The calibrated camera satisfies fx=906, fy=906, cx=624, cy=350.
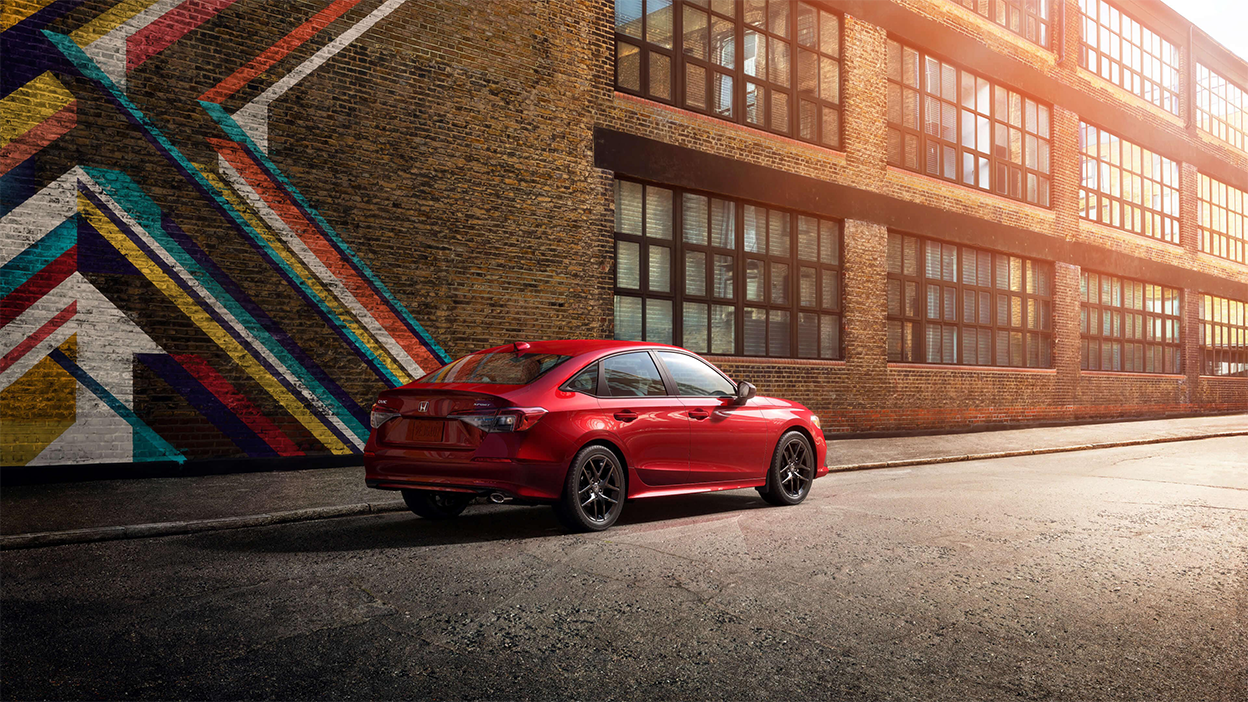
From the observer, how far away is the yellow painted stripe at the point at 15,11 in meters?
9.20

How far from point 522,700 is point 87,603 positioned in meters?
2.79

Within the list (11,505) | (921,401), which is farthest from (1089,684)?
(921,401)

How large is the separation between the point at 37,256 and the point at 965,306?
669 inches

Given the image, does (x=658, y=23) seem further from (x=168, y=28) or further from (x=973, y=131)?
(x=973, y=131)

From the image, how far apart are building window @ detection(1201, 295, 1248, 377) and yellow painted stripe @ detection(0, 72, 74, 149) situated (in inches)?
1201

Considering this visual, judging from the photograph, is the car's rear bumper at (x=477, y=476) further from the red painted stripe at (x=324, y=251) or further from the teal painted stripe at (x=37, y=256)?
the teal painted stripe at (x=37, y=256)

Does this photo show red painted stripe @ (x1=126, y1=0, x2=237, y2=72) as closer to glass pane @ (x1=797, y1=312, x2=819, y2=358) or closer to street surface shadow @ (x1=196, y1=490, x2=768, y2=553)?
street surface shadow @ (x1=196, y1=490, x2=768, y2=553)

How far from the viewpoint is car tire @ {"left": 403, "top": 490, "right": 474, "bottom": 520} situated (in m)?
7.43

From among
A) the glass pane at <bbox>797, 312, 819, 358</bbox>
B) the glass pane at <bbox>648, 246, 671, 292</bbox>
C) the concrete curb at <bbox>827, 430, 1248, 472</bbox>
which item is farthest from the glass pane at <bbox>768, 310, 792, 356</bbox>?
the concrete curb at <bbox>827, 430, 1248, 472</bbox>

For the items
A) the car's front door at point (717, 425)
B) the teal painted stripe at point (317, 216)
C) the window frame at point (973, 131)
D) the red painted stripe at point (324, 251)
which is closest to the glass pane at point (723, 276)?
the window frame at point (973, 131)

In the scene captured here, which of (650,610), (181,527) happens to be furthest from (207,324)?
(650,610)

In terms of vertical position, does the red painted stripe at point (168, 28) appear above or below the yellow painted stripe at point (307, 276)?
above

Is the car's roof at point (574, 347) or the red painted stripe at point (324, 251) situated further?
the red painted stripe at point (324, 251)

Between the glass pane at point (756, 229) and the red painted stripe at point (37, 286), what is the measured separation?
10.1m
